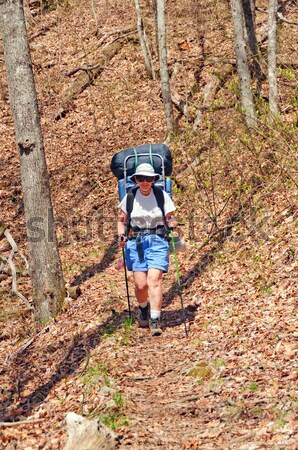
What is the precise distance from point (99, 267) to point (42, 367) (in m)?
4.64

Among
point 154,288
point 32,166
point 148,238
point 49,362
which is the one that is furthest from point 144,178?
point 49,362

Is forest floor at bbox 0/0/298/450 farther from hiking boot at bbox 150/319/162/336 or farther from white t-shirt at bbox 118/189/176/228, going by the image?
white t-shirt at bbox 118/189/176/228

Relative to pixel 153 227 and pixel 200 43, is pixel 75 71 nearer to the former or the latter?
pixel 200 43

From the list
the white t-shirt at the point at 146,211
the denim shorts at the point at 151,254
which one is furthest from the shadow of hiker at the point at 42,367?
the white t-shirt at the point at 146,211

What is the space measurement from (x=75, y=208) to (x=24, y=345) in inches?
279

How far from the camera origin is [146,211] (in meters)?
7.96

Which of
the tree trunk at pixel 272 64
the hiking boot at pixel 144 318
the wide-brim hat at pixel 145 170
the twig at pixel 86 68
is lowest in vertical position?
the hiking boot at pixel 144 318

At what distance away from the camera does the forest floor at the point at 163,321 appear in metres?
5.00

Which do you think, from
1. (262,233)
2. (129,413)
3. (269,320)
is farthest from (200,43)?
(129,413)

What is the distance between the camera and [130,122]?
60.7 feet

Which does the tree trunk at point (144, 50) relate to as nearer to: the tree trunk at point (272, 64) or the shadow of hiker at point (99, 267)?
the tree trunk at point (272, 64)

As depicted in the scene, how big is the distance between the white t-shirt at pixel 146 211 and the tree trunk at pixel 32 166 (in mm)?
1396
